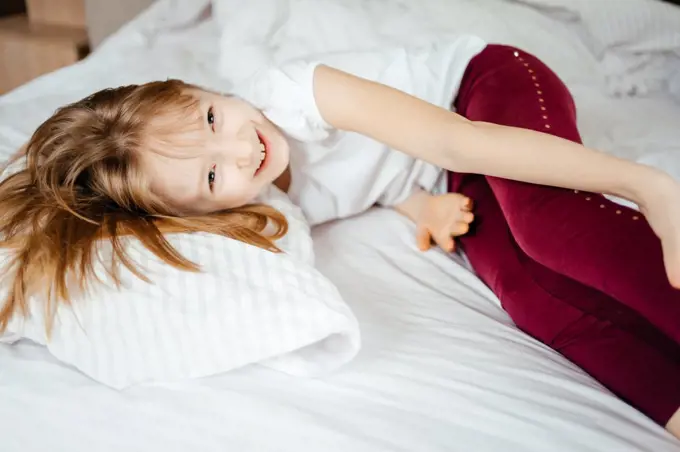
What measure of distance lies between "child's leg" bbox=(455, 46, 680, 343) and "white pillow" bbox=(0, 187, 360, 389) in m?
0.26

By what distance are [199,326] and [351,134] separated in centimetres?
46

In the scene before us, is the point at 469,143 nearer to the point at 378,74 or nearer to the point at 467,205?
the point at 467,205

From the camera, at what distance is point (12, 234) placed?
80 centimetres

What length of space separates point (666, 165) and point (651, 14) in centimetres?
45

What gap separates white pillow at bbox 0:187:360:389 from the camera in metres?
0.70

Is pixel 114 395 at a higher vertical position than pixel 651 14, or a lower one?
lower

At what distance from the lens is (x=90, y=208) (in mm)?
833

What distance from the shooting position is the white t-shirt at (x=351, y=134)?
37.0 inches

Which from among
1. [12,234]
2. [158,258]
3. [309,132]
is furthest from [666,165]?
[12,234]

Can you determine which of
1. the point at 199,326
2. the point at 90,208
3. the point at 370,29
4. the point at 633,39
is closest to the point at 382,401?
the point at 199,326

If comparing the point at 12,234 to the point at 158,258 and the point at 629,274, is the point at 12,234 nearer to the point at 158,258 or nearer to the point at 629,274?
the point at 158,258

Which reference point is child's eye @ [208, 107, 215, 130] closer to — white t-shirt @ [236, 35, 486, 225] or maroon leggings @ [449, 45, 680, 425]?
white t-shirt @ [236, 35, 486, 225]

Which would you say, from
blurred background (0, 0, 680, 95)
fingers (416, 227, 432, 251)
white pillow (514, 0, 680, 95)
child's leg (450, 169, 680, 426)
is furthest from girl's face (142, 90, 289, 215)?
blurred background (0, 0, 680, 95)

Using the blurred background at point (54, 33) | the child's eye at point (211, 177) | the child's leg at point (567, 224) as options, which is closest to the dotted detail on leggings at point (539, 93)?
the child's leg at point (567, 224)
